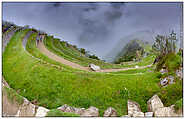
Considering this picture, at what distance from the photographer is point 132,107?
11055mm

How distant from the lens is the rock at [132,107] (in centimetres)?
1041

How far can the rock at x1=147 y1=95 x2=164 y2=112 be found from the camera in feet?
33.7

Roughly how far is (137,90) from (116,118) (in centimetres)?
393

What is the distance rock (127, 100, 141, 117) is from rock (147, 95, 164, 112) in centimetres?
83

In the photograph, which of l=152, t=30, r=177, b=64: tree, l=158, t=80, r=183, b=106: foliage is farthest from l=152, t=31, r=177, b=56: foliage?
l=158, t=80, r=183, b=106: foliage

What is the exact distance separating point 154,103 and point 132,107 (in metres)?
1.62

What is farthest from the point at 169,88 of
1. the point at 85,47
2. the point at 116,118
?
the point at 85,47

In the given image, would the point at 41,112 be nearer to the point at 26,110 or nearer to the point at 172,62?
the point at 26,110

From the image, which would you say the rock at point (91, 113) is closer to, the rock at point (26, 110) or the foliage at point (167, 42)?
the rock at point (26, 110)

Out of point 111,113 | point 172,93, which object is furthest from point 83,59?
point 172,93

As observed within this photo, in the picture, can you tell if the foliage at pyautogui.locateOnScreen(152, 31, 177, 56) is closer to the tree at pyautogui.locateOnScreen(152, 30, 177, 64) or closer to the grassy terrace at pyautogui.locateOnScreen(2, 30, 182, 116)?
the tree at pyautogui.locateOnScreen(152, 30, 177, 64)

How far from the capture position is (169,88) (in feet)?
36.9

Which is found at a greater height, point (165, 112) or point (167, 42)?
point (167, 42)

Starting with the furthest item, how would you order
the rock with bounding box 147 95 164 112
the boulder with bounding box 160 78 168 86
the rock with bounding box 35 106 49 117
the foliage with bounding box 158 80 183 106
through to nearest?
the boulder with bounding box 160 78 168 86, the foliage with bounding box 158 80 183 106, the rock with bounding box 147 95 164 112, the rock with bounding box 35 106 49 117
